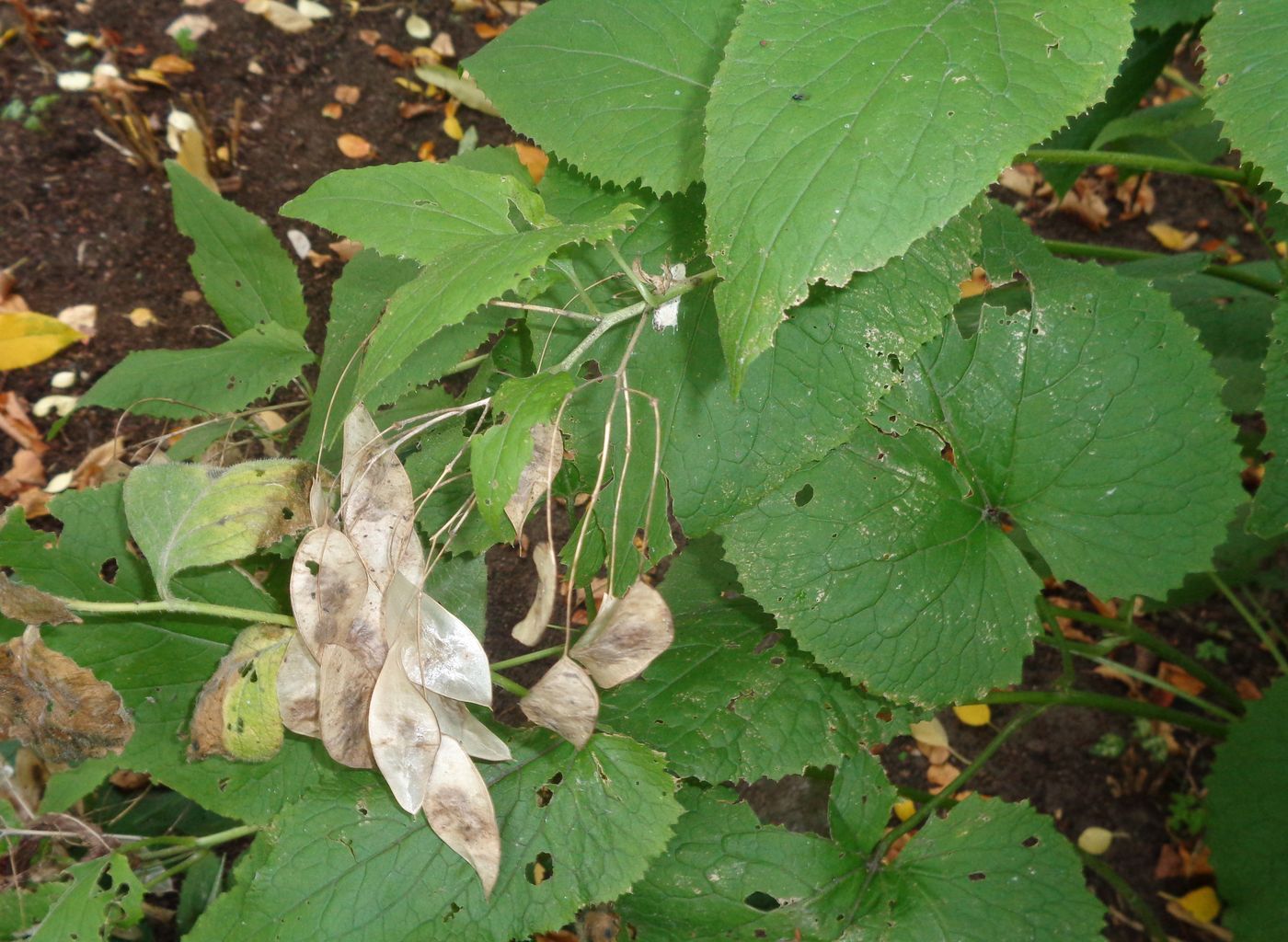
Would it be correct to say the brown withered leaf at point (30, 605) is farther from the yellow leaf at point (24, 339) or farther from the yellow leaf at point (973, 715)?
the yellow leaf at point (973, 715)

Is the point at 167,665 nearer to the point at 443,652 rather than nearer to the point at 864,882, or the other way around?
the point at 443,652

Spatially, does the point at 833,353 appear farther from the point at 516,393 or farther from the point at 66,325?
the point at 66,325

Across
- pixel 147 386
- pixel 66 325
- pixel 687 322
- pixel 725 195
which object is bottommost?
pixel 66 325

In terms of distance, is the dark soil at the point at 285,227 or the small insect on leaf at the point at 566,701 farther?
the dark soil at the point at 285,227

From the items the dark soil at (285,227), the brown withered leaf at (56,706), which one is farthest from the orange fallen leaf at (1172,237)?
the brown withered leaf at (56,706)

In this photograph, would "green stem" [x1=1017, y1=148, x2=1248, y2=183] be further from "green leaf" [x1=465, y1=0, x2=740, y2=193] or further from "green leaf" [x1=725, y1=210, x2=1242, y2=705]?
"green leaf" [x1=465, y1=0, x2=740, y2=193]

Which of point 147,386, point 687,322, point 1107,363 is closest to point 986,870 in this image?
point 1107,363
